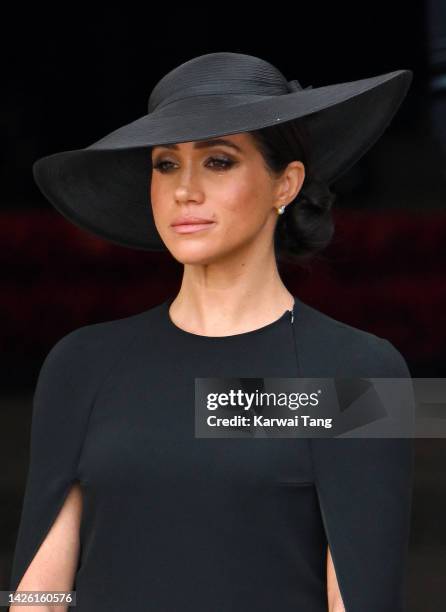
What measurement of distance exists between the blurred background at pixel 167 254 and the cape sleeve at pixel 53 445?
696 mm

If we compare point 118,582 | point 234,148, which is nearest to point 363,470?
point 118,582

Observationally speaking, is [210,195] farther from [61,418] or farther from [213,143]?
[61,418]

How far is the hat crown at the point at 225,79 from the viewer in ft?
6.20

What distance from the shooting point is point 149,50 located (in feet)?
34.2

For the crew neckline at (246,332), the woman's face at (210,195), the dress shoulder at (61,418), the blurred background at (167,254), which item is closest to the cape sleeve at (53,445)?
the dress shoulder at (61,418)

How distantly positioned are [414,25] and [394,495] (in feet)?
27.4

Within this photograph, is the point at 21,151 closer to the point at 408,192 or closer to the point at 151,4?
the point at 151,4

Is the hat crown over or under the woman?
over

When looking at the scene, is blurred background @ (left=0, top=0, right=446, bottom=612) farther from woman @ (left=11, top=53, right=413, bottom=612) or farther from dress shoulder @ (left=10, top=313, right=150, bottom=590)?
dress shoulder @ (left=10, top=313, right=150, bottom=590)

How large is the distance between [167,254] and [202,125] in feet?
19.3

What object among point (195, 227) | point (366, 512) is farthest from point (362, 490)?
point (195, 227)

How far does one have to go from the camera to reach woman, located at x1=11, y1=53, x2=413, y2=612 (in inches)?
68.6

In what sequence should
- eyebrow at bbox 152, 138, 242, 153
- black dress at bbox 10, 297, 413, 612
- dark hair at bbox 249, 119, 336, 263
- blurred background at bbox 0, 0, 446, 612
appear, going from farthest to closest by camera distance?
blurred background at bbox 0, 0, 446, 612
dark hair at bbox 249, 119, 336, 263
eyebrow at bbox 152, 138, 242, 153
black dress at bbox 10, 297, 413, 612

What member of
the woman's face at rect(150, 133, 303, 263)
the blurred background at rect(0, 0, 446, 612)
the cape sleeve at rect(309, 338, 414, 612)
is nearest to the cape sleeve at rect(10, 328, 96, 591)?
the woman's face at rect(150, 133, 303, 263)
